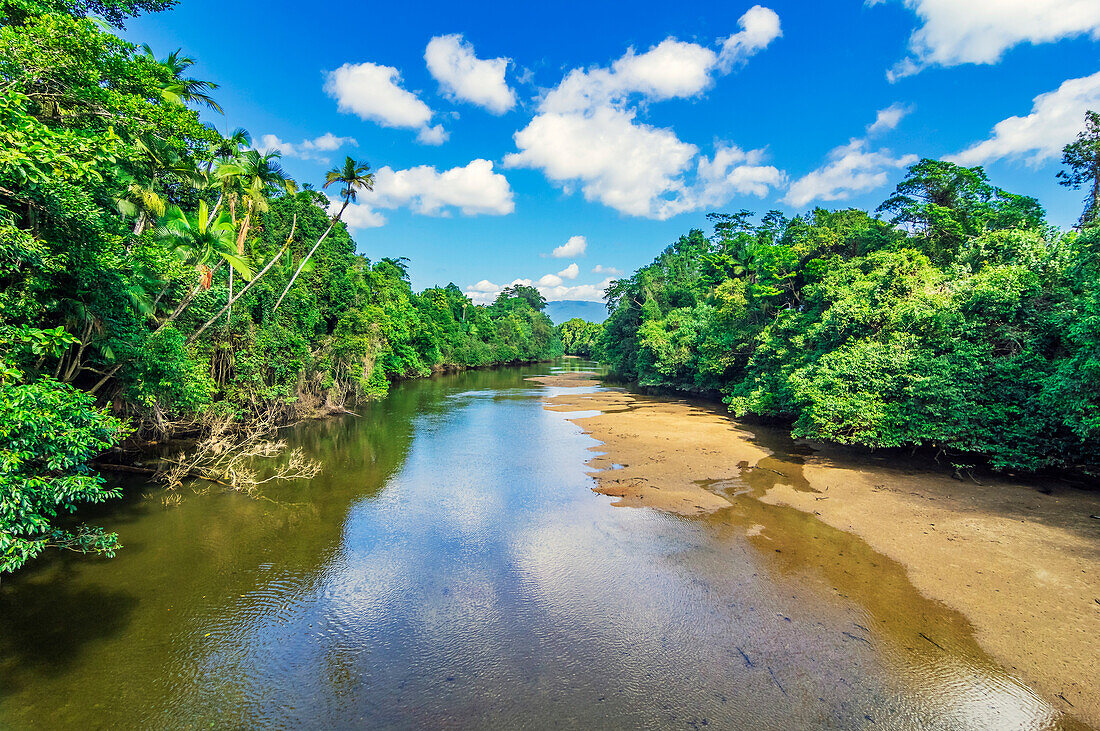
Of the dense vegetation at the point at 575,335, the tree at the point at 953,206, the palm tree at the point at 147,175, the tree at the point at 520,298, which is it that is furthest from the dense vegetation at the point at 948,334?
the dense vegetation at the point at 575,335

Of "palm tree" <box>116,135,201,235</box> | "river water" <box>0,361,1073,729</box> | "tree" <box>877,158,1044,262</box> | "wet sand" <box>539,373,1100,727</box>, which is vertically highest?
"tree" <box>877,158,1044,262</box>

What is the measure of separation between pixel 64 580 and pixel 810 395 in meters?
19.5

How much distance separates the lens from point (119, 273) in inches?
276

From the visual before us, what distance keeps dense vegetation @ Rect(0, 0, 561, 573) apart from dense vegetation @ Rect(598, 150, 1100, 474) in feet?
59.1

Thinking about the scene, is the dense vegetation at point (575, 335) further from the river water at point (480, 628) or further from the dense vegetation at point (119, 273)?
the river water at point (480, 628)

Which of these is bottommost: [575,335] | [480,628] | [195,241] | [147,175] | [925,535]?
[480,628]

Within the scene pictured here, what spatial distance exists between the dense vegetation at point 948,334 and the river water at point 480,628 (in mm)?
6663

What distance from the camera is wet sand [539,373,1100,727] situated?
21.9 feet

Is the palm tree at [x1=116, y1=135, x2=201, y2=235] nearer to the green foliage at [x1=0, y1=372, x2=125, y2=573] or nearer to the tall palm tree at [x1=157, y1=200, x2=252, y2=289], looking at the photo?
the tall palm tree at [x1=157, y1=200, x2=252, y2=289]

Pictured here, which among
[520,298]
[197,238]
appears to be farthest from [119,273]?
[520,298]

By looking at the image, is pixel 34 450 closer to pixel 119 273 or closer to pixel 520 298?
pixel 119 273

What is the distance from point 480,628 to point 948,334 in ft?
54.9

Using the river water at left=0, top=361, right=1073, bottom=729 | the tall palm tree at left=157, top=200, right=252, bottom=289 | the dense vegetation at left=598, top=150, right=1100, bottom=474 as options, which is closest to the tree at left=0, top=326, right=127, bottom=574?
the river water at left=0, top=361, right=1073, bottom=729

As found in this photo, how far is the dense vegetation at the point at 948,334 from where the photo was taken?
12.4m
